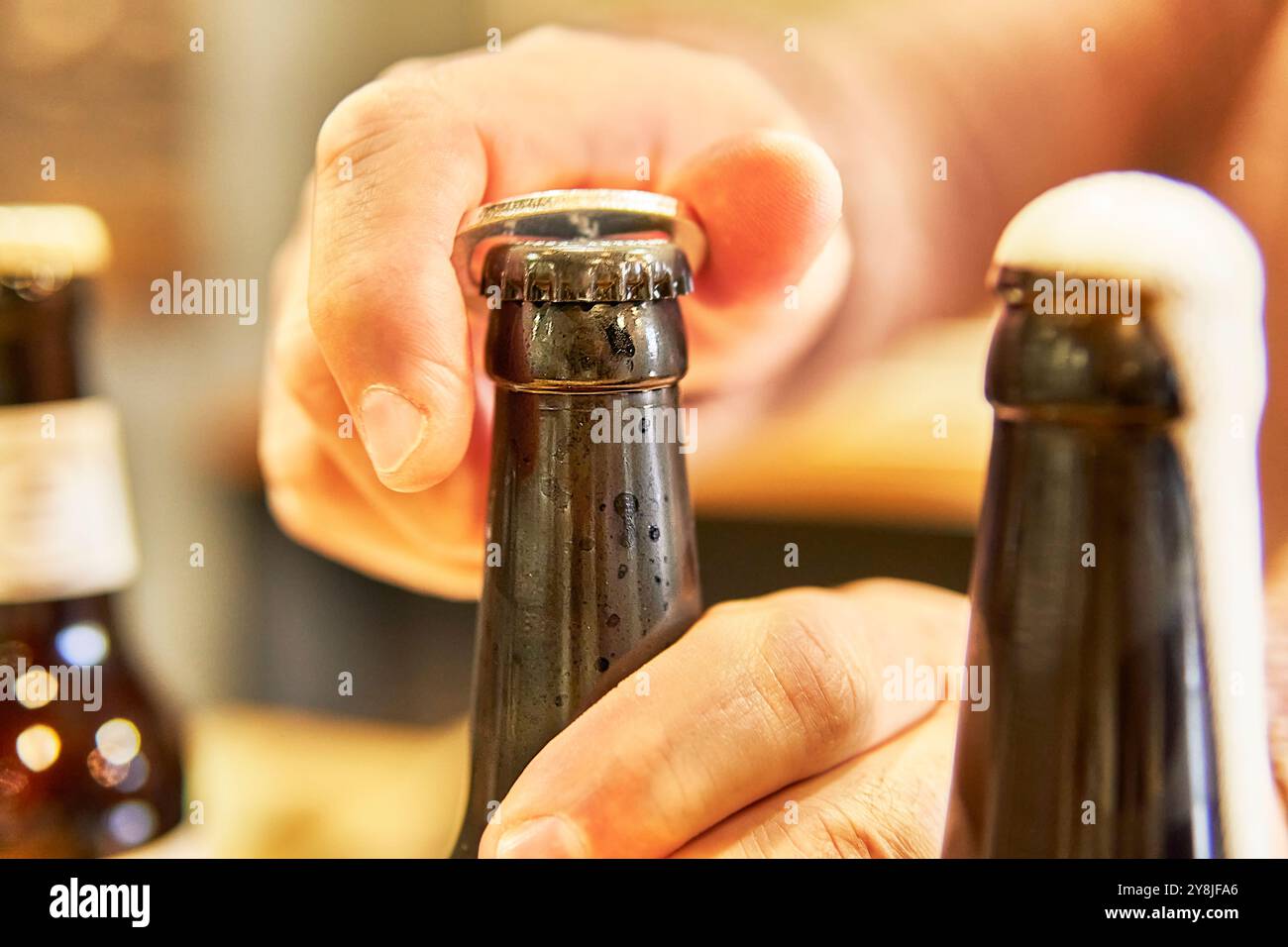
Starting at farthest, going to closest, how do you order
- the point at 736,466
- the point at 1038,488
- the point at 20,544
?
1. the point at 736,466
2. the point at 20,544
3. the point at 1038,488

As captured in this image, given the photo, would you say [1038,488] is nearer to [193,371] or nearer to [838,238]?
[838,238]

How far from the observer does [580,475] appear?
0.41 m

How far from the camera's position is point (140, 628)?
75 cm

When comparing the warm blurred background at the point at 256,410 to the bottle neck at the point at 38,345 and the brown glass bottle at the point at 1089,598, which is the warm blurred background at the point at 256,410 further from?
the brown glass bottle at the point at 1089,598

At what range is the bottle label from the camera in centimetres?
60

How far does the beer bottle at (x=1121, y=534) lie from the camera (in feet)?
1.15

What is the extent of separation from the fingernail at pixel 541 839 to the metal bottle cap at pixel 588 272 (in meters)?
0.20

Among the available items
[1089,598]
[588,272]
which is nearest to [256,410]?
[588,272]

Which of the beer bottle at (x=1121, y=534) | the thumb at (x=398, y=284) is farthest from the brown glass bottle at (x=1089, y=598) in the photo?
the thumb at (x=398, y=284)

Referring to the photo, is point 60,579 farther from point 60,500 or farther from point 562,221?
point 562,221

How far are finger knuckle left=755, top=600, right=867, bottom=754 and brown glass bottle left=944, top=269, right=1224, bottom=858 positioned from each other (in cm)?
11

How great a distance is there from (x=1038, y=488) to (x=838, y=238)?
0.95ft

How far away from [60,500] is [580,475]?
0.36 m
